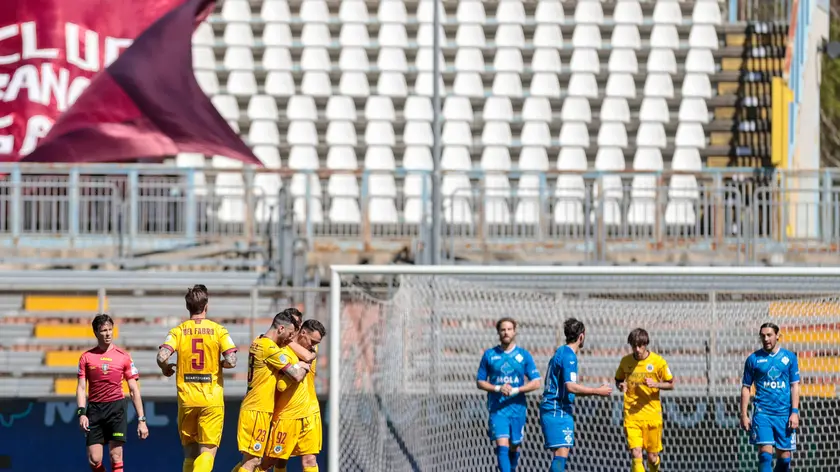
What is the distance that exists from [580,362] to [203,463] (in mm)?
4778

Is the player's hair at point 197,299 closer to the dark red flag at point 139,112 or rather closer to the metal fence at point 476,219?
the metal fence at point 476,219

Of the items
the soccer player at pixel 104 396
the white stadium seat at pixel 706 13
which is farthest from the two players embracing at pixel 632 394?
the white stadium seat at pixel 706 13

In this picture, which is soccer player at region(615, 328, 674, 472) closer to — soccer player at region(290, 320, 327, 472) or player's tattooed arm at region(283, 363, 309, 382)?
soccer player at region(290, 320, 327, 472)

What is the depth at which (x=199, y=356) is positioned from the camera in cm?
1001

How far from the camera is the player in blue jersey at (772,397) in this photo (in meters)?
11.2

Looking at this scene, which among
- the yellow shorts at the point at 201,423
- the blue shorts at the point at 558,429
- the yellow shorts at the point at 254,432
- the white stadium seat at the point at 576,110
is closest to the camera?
the yellow shorts at the point at 254,432

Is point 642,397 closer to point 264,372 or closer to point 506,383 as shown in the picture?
point 506,383

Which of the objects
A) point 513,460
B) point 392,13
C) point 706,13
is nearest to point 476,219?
point 513,460

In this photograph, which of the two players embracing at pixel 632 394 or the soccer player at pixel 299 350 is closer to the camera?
the soccer player at pixel 299 350

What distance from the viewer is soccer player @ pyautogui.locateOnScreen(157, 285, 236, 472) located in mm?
9969

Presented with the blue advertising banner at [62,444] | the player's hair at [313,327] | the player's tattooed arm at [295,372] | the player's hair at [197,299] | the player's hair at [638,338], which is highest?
the player's hair at [197,299]

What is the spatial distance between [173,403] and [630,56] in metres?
10.2

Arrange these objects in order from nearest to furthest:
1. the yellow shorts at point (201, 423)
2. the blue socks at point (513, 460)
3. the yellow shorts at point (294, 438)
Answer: the yellow shorts at point (294, 438), the yellow shorts at point (201, 423), the blue socks at point (513, 460)

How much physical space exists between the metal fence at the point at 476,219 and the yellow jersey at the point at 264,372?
6.04 m
